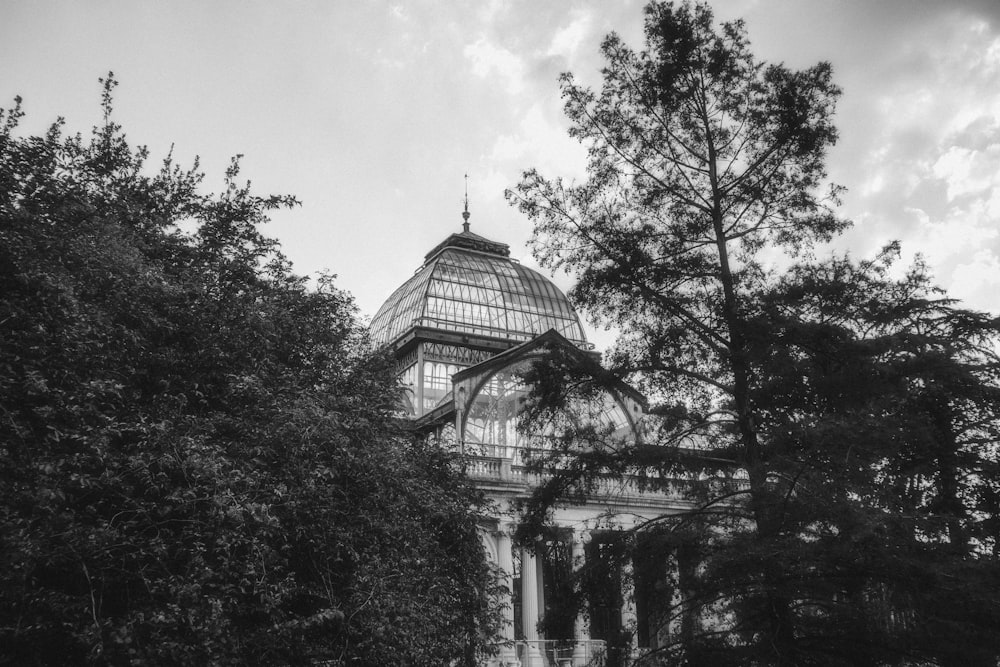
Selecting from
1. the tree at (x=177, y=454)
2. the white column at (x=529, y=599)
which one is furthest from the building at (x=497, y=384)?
the tree at (x=177, y=454)

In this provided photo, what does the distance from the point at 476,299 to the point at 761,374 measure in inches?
1060

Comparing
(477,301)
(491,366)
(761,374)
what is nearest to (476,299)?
(477,301)

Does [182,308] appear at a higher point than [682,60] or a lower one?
lower

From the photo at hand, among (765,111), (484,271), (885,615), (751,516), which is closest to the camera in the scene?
(885,615)

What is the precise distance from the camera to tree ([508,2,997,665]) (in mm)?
11883

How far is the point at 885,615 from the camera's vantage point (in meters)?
12.1

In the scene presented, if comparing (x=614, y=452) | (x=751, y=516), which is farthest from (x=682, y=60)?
(x=751, y=516)

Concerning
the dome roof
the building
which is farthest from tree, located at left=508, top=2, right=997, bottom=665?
the dome roof

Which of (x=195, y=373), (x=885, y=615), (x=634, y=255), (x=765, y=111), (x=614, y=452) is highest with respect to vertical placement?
(x=765, y=111)

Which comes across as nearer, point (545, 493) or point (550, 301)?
point (545, 493)

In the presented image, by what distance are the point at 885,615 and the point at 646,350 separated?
5299 mm

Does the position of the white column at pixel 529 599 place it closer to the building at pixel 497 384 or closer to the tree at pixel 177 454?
the building at pixel 497 384

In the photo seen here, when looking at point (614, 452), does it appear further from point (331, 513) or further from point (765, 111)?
point (765, 111)

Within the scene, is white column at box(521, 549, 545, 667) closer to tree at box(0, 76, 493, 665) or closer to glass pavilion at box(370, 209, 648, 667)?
glass pavilion at box(370, 209, 648, 667)
